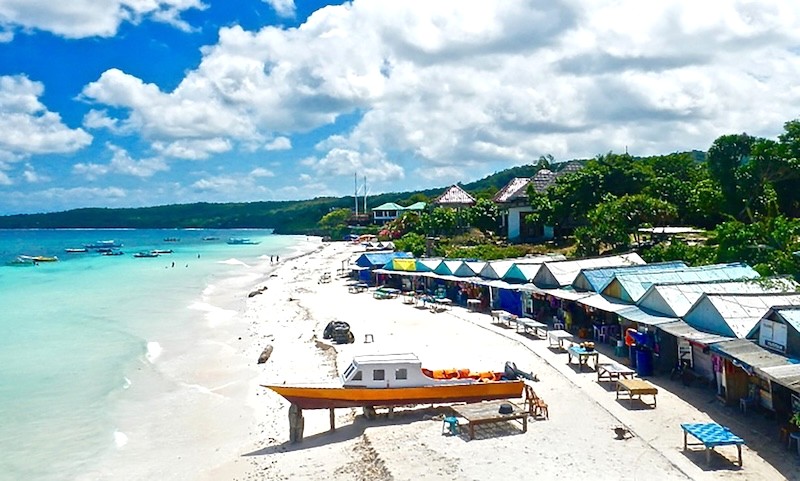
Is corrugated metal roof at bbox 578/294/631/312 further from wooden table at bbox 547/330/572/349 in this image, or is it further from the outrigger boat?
the outrigger boat

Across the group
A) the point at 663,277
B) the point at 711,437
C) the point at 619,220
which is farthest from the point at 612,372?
the point at 619,220

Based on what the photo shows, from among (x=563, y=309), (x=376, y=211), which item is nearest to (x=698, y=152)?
(x=376, y=211)

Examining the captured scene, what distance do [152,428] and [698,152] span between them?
164495mm

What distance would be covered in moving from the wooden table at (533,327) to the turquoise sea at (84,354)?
12.7m

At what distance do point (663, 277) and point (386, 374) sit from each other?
11.4m

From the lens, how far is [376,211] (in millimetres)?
108438

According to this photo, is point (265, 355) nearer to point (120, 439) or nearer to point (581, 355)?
point (120, 439)

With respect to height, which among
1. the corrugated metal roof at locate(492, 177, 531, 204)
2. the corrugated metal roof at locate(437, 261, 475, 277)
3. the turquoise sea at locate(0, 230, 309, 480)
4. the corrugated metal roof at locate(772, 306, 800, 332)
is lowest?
the turquoise sea at locate(0, 230, 309, 480)

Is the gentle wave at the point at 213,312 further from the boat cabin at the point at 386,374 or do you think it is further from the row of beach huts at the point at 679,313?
the boat cabin at the point at 386,374

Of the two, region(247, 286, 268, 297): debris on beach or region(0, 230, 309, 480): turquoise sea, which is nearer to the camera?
region(0, 230, 309, 480): turquoise sea

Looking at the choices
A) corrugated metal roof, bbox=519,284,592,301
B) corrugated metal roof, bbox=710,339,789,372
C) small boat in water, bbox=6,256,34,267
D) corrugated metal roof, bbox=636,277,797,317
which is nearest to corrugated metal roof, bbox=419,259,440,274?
corrugated metal roof, bbox=519,284,592,301

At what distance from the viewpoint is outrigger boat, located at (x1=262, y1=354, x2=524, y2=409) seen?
15461mm

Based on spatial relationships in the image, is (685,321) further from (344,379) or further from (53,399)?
(53,399)

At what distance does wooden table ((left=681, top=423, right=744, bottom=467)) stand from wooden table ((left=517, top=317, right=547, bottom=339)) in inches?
424
